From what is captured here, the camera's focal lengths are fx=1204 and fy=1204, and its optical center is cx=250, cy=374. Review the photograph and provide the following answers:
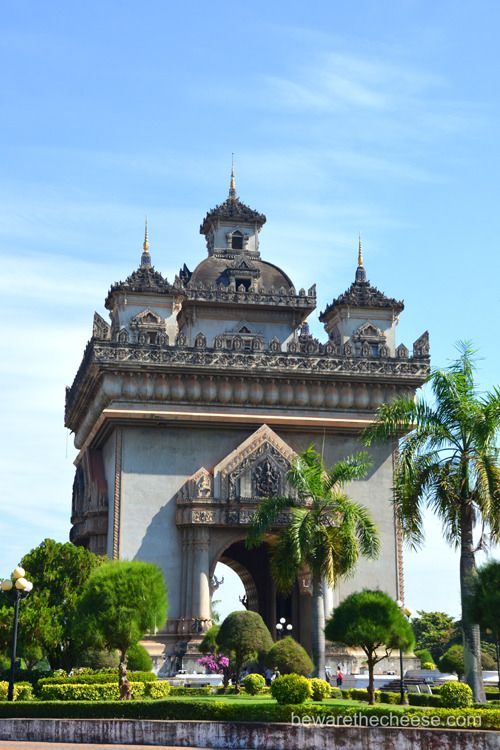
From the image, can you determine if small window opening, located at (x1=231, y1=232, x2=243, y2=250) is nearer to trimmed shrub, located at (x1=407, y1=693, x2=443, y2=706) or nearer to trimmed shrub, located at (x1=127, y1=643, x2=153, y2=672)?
trimmed shrub, located at (x1=127, y1=643, x2=153, y2=672)

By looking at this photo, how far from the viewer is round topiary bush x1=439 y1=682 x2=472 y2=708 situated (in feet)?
76.2

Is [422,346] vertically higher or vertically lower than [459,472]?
higher

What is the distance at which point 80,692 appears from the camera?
26109 millimetres

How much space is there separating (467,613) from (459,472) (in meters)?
2.96

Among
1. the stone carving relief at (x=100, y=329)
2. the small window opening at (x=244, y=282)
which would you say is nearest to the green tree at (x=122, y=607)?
the stone carving relief at (x=100, y=329)

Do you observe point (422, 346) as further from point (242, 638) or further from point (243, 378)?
point (242, 638)

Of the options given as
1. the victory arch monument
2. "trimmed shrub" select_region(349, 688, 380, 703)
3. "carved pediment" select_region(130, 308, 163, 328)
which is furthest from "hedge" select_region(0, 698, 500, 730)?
"carved pediment" select_region(130, 308, 163, 328)

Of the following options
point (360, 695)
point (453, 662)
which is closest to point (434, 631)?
point (453, 662)

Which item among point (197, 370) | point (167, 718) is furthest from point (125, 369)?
point (167, 718)

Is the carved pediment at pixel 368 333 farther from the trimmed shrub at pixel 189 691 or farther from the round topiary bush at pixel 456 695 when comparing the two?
the round topiary bush at pixel 456 695

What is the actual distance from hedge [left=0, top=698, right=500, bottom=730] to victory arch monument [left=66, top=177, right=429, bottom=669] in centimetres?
1402

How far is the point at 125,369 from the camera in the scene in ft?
132

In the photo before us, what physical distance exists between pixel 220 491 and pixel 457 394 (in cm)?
1541

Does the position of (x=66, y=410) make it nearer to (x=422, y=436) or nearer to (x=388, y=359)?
(x=388, y=359)
